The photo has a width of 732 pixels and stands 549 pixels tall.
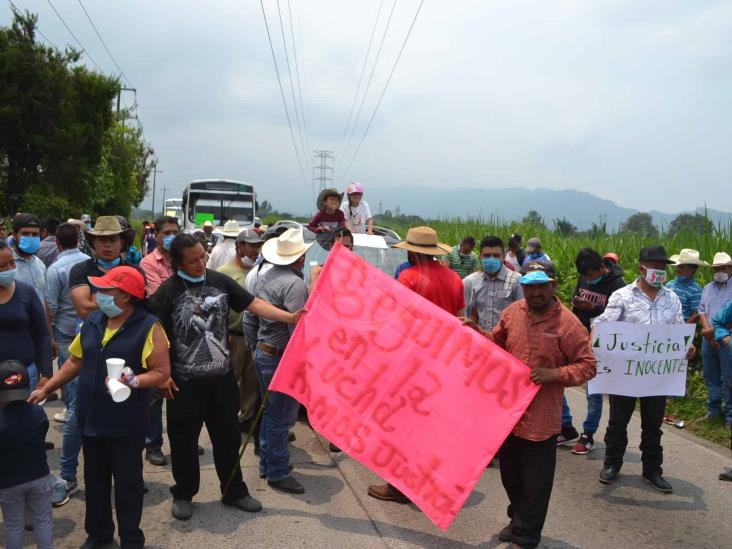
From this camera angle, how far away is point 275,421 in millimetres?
5348

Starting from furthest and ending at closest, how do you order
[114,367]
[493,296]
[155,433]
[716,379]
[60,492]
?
[716,379]
[493,296]
[155,433]
[60,492]
[114,367]

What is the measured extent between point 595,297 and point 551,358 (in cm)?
258

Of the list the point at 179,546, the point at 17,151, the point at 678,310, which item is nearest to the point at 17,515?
the point at 179,546

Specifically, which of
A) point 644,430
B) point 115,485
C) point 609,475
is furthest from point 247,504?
point 644,430

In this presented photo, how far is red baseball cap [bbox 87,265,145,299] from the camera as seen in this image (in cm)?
399

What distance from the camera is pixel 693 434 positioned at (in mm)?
7586

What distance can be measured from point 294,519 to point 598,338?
291cm

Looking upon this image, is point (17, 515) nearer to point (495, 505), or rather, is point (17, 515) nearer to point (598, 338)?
point (495, 505)

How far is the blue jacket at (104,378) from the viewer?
158 inches

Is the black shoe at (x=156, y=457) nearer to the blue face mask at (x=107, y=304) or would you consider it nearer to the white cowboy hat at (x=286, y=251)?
the white cowboy hat at (x=286, y=251)

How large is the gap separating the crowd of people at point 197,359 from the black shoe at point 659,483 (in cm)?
2

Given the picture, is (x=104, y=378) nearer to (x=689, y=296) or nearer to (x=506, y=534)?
(x=506, y=534)

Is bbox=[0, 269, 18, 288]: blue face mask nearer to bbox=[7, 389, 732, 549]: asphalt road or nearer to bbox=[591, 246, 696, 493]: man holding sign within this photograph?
bbox=[7, 389, 732, 549]: asphalt road

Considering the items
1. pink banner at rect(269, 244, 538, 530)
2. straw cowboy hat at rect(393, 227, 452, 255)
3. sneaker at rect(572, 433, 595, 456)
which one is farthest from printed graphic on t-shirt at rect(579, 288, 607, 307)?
pink banner at rect(269, 244, 538, 530)
